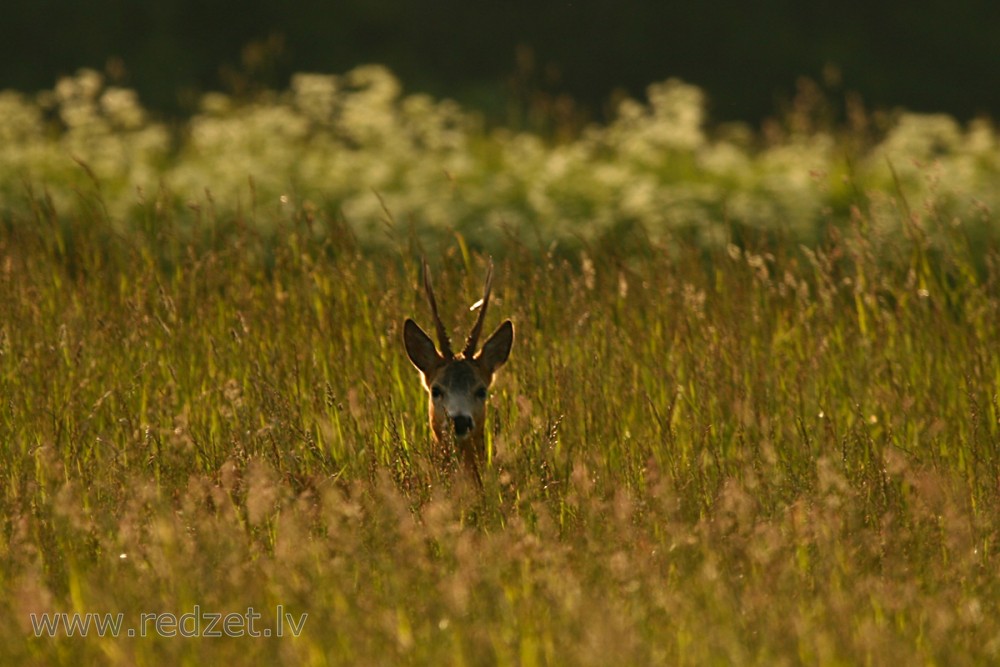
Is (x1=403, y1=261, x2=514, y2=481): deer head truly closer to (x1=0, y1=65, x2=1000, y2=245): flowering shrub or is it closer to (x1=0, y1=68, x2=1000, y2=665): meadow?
(x1=0, y1=68, x2=1000, y2=665): meadow

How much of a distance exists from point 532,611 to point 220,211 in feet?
23.0

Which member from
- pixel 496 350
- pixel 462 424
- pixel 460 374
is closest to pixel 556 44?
pixel 496 350

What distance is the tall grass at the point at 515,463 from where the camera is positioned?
14.1ft

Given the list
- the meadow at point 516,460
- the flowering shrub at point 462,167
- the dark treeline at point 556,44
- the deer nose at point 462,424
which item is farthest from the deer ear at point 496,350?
the dark treeline at point 556,44

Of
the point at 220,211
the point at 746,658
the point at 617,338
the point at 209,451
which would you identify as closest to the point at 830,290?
the point at 617,338

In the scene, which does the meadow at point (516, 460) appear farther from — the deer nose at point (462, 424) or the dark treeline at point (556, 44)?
the dark treeline at point (556, 44)

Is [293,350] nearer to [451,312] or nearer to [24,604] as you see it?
[451,312]

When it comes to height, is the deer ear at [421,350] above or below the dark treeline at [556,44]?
below

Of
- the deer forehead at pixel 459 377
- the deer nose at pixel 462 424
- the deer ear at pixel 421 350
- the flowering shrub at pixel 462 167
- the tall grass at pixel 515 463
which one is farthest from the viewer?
the flowering shrub at pixel 462 167

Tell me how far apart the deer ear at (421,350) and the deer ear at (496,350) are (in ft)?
0.56

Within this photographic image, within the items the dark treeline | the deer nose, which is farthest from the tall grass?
the dark treeline

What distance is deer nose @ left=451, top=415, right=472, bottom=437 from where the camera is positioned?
19.5 feet

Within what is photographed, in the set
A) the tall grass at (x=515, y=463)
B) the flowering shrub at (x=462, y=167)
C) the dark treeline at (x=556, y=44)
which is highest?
the dark treeline at (x=556, y=44)

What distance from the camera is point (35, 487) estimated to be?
5.32 metres
